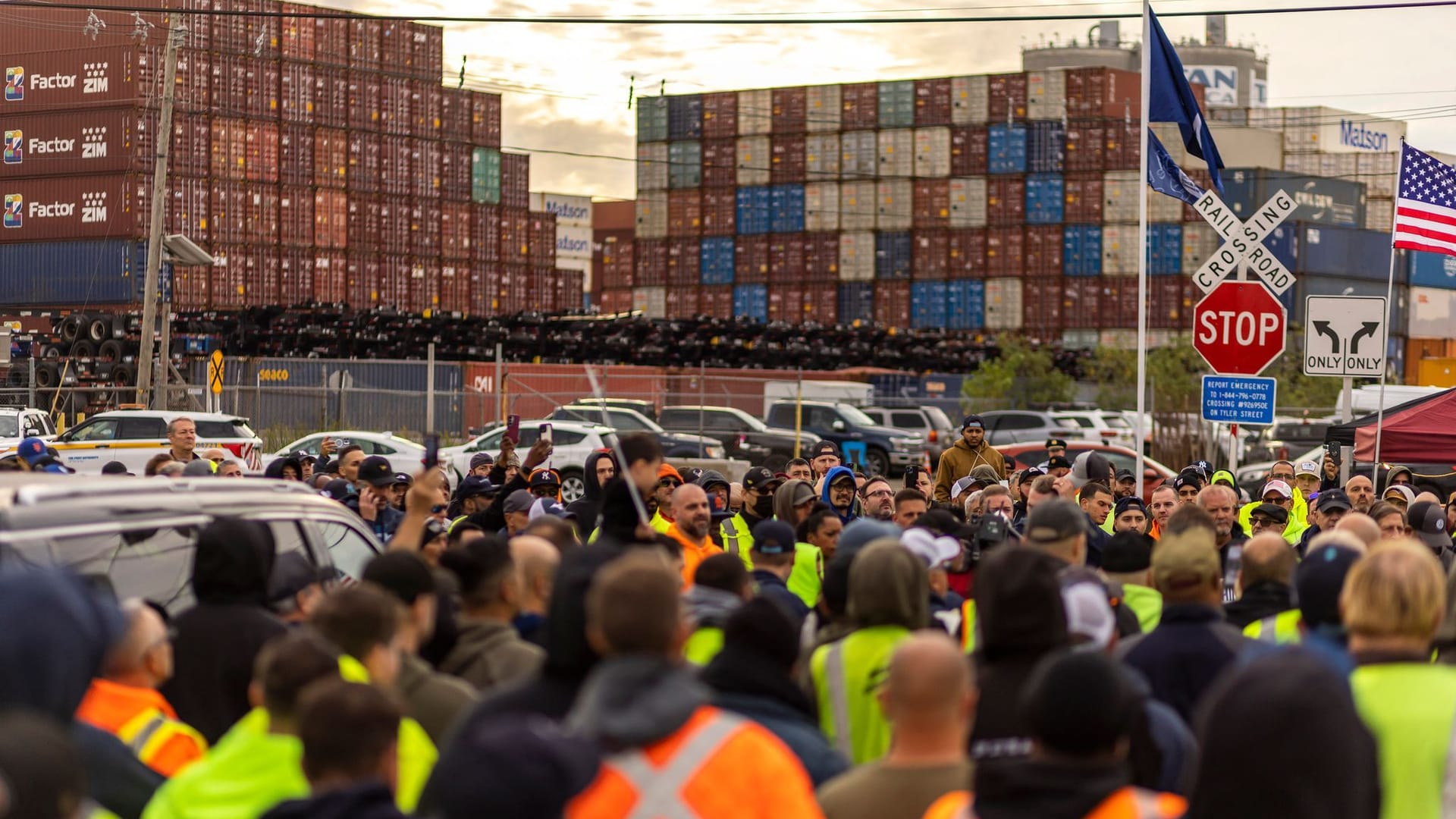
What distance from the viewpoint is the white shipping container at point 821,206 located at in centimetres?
7638

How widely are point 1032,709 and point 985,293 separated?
7032 centimetres

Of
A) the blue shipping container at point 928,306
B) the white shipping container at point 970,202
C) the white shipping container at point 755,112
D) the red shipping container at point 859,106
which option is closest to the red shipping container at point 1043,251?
the white shipping container at point 970,202

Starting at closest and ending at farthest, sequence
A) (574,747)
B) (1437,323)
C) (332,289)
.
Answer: (574,747) < (332,289) < (1437,323)

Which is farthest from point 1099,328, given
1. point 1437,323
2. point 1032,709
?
point 1032,709

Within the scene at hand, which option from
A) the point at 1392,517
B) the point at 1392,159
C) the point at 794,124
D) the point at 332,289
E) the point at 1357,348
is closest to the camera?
the point at 1392,517

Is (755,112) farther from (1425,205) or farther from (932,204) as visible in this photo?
(1425,205)

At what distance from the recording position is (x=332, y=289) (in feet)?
188

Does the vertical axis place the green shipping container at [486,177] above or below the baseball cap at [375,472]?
above

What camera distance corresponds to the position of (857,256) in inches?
3007

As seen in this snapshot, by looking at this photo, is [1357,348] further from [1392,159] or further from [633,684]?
[1392,159]

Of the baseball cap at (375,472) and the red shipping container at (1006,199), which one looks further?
the red shipping container at (1006,199)

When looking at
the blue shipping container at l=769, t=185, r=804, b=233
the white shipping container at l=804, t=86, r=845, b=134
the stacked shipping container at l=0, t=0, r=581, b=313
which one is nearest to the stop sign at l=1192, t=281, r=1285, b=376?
the stacked shipping container at l=0, t=0, r=581, b=313

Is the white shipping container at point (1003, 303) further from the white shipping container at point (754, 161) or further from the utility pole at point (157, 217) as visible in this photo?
the utility pole at point (157, 217)

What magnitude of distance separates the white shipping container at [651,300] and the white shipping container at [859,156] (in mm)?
11295
